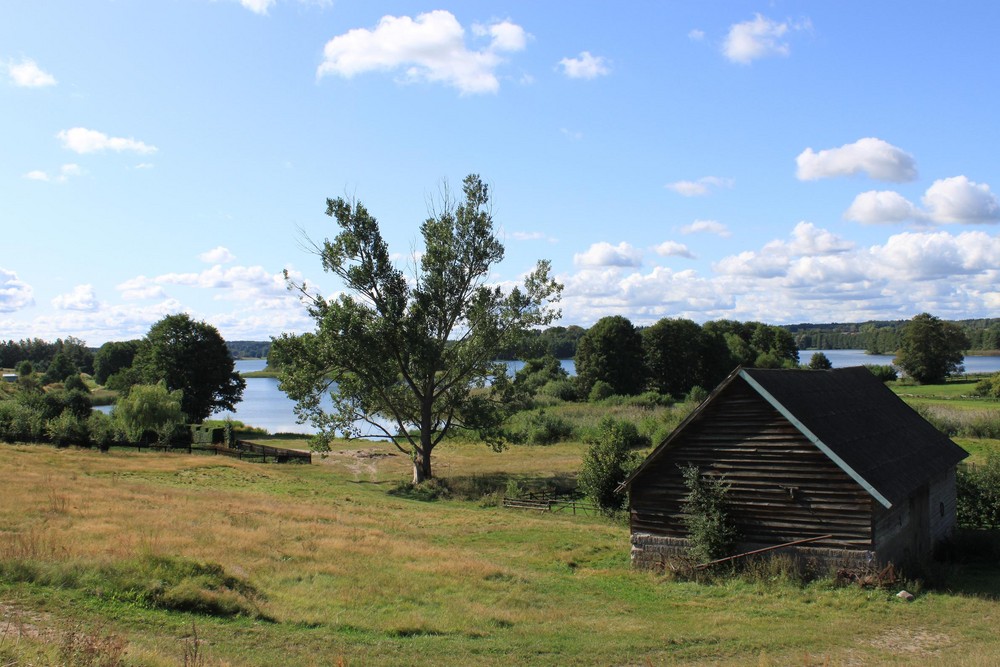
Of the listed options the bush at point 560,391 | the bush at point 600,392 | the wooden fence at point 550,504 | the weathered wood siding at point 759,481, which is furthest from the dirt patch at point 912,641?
the bush at point 560,391

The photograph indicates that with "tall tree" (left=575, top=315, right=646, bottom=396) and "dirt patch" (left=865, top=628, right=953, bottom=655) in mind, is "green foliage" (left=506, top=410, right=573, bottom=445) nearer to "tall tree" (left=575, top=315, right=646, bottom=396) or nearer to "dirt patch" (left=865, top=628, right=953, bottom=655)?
"tall tree" (left=575, top=315, right=646, bottom=396)

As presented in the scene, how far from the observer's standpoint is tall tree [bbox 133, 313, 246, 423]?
7056cm

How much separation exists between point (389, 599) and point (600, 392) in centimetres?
7502

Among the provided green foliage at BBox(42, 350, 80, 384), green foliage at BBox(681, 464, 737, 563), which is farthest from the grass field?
green foliage at BBox(42, 350, 80, 384)

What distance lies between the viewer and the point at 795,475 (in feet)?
63.8

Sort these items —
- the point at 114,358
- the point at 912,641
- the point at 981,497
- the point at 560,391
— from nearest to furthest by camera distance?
the point at 912,641, the point at 981,497, the point at 560,391, the point at 114,358

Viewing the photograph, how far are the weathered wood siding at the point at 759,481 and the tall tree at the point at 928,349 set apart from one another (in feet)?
270

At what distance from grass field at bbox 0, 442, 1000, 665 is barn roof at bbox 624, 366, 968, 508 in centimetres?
287

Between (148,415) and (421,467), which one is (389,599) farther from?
(148,415)

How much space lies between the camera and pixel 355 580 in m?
16.9

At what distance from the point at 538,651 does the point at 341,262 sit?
34867 mm

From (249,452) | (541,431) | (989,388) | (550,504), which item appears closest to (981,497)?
(550,504)

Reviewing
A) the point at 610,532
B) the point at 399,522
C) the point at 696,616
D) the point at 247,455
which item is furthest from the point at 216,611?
the point at 247,455

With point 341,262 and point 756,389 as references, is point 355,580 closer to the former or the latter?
point 756,389
